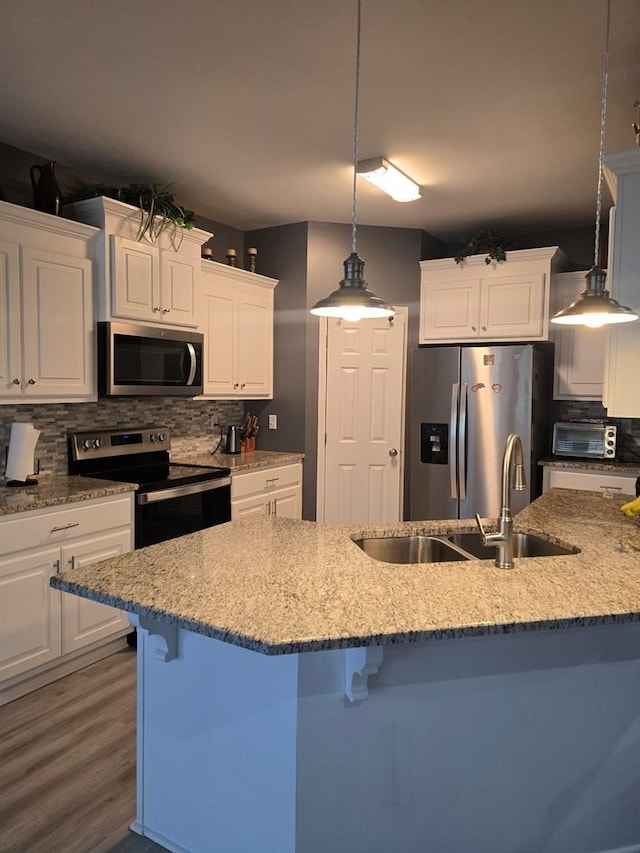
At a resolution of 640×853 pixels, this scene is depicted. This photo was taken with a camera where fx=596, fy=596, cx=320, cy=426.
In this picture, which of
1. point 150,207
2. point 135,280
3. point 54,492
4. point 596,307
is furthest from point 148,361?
point 596,307

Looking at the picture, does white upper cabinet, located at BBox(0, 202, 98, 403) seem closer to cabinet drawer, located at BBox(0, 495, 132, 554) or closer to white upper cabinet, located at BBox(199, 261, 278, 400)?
cabinet drawer, located at BBox(0, 495, 132, 554)

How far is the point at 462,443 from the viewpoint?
4.04m

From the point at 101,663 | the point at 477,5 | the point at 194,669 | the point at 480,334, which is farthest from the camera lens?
the point at 480,334

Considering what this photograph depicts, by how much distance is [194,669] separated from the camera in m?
1.68

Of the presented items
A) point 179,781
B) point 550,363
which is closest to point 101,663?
point 179,781

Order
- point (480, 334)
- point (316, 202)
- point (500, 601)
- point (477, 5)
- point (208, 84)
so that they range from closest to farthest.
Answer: point (500, 601) < point (477, 5) < point (208, 84) < point (316, 202) < point (480, 334)

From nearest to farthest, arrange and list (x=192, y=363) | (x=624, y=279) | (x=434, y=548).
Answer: (x=434, y=548), (x=624, y=279), (x=192, y=363)

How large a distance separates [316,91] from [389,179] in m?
0.95

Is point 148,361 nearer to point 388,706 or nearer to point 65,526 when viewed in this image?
point 65,526

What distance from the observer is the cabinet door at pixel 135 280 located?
10.4 feet

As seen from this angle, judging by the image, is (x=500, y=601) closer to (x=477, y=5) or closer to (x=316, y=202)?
(x=477, y=5)

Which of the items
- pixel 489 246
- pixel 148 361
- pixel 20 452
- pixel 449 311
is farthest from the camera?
pixel 449 311

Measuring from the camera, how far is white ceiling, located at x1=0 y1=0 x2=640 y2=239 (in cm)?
199

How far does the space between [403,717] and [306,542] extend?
0.63 meters
